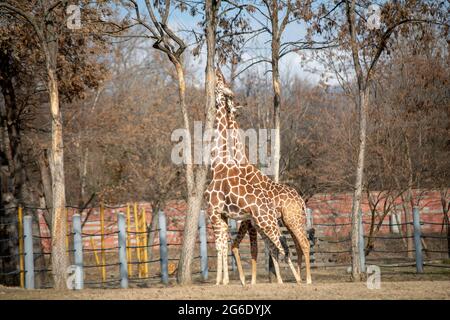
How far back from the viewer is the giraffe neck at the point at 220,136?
1130 centimetres

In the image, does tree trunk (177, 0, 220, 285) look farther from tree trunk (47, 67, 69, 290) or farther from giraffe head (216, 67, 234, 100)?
tree trunk (47, 67, 69, 290)

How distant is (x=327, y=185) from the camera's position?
25.2 m

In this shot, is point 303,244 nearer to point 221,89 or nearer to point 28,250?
point 221,89

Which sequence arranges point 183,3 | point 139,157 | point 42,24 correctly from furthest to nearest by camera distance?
1. point 139,157
2. point 183,3
3. point 42,24

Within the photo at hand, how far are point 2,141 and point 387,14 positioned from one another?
9.70 metres

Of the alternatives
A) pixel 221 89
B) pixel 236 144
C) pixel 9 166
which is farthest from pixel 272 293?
pixel 9 166

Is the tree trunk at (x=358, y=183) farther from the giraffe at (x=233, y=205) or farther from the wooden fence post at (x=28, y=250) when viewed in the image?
the wooden fence post at (x=28, y=250)

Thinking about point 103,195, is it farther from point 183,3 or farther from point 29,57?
point 183,3

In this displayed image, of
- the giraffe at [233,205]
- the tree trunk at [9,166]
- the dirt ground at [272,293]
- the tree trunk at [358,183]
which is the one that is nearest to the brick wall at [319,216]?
the tree trunk at [9,166]

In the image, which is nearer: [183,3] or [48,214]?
[183,3]

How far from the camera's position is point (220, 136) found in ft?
Answer: 37.7

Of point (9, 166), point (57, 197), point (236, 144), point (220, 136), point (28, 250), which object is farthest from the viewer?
point (9, 166)

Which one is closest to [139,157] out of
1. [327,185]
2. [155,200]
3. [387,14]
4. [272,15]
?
[155,200]

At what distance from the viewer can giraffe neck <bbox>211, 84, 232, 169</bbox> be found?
11.3 metres
